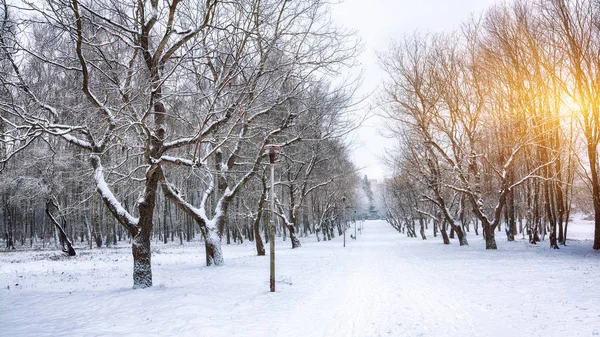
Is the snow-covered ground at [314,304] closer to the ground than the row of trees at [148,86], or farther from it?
closer to the ground

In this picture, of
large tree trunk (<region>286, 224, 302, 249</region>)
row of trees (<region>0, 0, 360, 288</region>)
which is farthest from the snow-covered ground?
large tree trunk (<region>286, 224, 302, 249</region>)

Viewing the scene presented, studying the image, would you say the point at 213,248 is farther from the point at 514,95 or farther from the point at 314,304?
the point at 514,95

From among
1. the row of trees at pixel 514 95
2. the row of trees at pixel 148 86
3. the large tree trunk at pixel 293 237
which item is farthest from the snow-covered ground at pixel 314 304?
the large tree trunk at pixel 293 237

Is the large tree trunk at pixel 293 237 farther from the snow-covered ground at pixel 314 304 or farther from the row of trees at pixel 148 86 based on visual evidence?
the snow-covered ground at pixel 314 304

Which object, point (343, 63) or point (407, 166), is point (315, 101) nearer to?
point (343, 63)

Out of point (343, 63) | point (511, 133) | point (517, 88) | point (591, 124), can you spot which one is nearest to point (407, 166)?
point (511, 133)

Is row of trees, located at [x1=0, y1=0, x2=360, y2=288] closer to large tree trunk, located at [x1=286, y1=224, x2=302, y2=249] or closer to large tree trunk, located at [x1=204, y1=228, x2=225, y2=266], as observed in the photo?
large tree trunk, located at [x1=204, y1=228, x2=225, y2=266]

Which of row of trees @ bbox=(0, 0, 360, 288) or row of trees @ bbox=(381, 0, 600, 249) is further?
row of trees @ bbox=(381, 0, 600, 249)

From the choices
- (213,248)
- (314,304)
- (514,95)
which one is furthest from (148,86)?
(514,95)

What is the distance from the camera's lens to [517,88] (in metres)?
19.3

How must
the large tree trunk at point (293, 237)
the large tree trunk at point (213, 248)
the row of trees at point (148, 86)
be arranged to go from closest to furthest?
1. the row of trees at point (148, 86)
2. the large tree trunk at point (213, 248)
3. the large tree trunk at point (293, 237)

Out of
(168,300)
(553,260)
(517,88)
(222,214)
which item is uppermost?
(517,88)

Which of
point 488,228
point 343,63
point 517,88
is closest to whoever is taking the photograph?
point 343,63

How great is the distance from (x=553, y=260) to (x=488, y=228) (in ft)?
19.9
